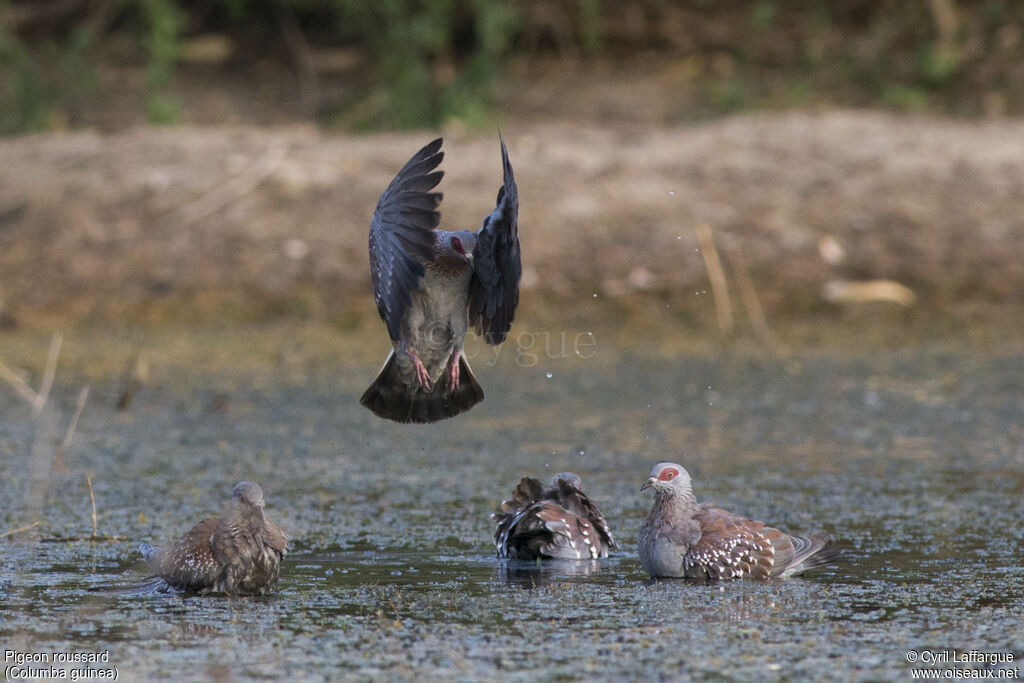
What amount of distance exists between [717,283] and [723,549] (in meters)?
5.21

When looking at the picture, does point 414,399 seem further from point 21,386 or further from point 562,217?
point 562,217

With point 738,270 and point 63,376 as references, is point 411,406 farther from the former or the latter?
point 738,270

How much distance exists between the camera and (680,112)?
1300 centimetres

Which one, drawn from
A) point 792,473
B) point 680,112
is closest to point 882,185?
point 680,112

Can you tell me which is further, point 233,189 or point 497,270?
point 233,189

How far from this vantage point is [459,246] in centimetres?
601

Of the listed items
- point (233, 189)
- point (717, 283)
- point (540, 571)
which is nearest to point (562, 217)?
point (717, 283)

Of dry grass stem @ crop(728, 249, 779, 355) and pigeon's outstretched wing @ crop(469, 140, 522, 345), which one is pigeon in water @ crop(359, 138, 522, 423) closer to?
pigeon's outstretched wing @ crop(469, 140, 522, 345)

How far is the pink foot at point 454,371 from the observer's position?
6.21 m

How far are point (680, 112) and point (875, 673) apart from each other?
9300 mm

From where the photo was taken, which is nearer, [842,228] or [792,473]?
[792,473]

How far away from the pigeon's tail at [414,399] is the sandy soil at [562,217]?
4.51 meters

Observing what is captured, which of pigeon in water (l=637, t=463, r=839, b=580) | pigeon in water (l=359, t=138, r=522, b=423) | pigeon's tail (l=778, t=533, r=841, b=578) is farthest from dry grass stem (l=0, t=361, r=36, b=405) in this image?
pigeon's tail (l=778, t=533, r=841, b=578)

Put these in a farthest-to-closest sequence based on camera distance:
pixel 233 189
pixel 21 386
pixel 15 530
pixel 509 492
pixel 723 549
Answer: pixel 233 189 < pixel 21 386 < pixel 509 492 < pixel 15 530 < pixel 723 549
